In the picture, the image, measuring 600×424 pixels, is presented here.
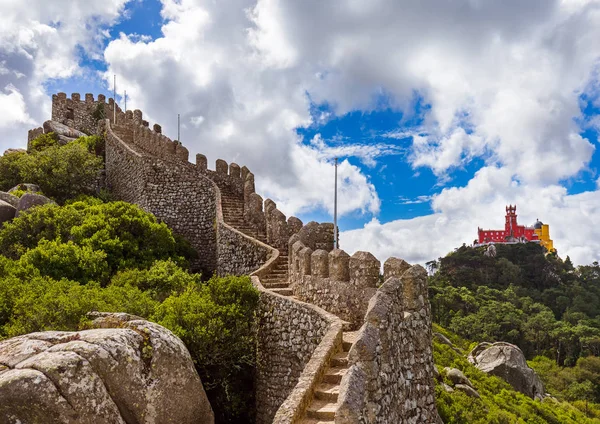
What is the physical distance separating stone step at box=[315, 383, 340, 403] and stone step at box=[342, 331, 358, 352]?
1073mm

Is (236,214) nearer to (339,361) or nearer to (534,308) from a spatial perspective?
(339,361)

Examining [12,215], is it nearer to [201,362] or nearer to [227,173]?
[227,173]

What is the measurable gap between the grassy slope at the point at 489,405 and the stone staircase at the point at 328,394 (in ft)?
28.4

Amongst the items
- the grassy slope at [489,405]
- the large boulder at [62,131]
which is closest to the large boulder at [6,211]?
the large boulder at [62,131]

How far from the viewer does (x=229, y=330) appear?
1192cm

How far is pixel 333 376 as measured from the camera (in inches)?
297

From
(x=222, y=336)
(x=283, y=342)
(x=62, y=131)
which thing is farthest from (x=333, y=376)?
(x=62, y=131)

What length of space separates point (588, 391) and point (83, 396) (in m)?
47.9

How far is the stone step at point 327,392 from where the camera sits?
7086 mm

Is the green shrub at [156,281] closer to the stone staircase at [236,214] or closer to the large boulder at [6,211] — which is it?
the stone staircase at [236,214]

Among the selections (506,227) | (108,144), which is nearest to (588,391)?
(108,144)

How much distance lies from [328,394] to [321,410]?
0.39m

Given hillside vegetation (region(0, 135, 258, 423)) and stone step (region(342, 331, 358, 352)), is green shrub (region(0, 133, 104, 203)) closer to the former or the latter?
hillside vegetation (region(0, 135, 258, 423))

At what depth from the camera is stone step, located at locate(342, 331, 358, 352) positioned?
8.42m
